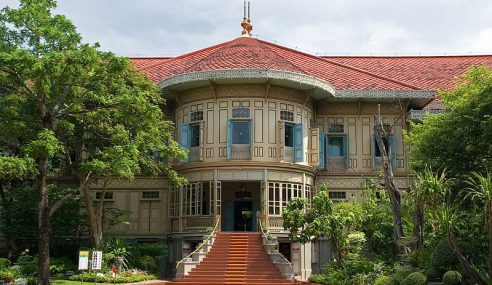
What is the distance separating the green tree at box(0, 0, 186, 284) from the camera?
18500 millimetres

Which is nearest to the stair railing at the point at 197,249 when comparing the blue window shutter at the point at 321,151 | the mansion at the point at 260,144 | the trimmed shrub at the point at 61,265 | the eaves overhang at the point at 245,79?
the mansion at the point at 260,144

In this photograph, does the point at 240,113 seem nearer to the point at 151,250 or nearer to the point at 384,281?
the point at 151,250

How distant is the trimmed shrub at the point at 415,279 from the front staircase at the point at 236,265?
5.62 m

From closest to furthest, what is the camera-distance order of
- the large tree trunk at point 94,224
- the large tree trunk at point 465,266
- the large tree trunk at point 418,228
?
the large tree trunk at point 465,266, the large tree trunk at point 418,228, the large tree trunk at point 94,224

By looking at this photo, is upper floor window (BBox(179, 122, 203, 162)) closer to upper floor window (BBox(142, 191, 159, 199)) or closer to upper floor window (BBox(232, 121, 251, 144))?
upper floor window (BBox(232, 121, 251, 144))

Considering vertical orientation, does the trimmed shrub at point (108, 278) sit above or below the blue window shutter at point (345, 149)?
below

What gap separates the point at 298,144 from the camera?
84.5ft

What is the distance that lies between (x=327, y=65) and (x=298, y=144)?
7125mm

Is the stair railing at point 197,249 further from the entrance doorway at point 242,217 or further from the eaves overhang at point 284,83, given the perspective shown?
the eaves overhang at point 284,83

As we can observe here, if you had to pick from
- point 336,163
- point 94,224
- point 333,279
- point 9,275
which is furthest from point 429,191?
point 9,275

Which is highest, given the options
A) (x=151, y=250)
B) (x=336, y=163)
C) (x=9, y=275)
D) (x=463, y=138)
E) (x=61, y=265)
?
(x=336, y=163)

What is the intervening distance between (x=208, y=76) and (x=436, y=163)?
33.2 feet

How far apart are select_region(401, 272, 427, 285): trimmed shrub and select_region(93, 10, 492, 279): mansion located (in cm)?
880

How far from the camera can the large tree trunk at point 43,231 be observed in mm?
18750
